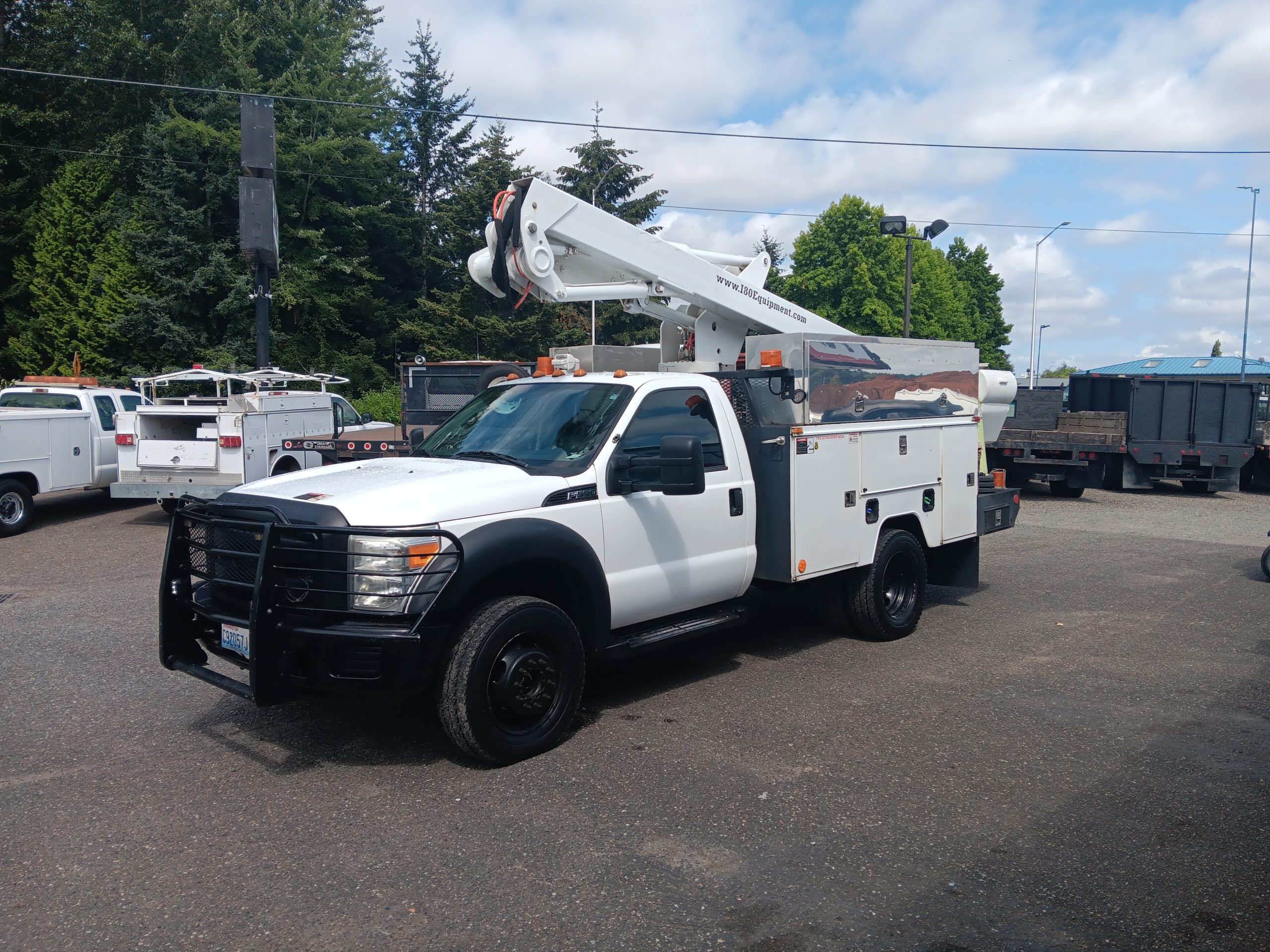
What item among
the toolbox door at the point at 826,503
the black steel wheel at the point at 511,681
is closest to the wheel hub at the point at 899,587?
the toolbox door at the point at 826,503

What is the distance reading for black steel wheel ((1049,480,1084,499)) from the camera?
18625 mm

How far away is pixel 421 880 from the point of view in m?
3.94

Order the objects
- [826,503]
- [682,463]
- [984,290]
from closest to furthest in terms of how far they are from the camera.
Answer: [682,463]
[826,503]
[984,290]

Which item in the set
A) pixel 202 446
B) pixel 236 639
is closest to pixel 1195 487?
pixel 202 446

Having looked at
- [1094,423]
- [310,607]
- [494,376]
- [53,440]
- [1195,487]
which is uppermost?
[494,376]

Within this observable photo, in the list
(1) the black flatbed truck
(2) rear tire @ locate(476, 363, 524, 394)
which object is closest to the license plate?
(2) rear tire @ locate(476, 363, 524, 394)

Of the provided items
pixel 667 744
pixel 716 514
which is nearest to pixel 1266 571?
pixel 716 514

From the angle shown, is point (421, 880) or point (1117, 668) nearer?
point (421, 880)

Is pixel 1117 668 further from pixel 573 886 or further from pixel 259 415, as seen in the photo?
pixel 259 415

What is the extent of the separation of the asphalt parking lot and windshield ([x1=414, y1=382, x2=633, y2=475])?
1.57m

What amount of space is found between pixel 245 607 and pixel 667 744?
232 cm

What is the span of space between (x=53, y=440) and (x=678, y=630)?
11.0 metres

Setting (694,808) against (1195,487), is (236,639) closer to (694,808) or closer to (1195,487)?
(694,808)

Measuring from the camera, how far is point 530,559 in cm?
509
